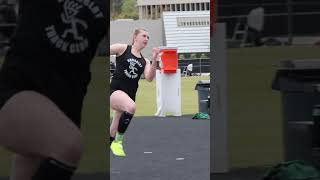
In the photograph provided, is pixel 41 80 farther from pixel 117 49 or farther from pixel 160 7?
pixel 160 7

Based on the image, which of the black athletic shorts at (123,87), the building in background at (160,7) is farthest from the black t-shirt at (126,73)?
the building in background at (160,7)

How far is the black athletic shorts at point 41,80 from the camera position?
7.13 feet

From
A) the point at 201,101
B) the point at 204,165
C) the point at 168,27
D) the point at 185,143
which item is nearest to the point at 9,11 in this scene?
the point at 204,165

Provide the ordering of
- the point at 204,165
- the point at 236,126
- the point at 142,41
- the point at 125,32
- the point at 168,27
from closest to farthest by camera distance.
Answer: the point at 236,126
the point at 204,165
the point at 142,41
the point at 125,32
the point at 168,27

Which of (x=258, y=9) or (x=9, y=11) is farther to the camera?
(x=258, y=9)

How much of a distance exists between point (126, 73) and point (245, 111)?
10.0 ft

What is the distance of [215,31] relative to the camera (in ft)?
14.6

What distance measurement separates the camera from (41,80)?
7.14 ft

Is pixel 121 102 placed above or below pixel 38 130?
below

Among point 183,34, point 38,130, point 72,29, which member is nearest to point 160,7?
point 183,34

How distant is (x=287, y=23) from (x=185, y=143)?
475 cm

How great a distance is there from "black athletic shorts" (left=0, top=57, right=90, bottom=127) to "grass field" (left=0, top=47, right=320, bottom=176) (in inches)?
81.2

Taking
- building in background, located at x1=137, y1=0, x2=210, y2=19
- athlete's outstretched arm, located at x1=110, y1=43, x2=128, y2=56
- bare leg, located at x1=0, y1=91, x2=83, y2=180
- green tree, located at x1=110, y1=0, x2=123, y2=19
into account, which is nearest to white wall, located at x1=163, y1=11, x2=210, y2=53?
building in background, located at x1=137, y1=0, x2=210, y2=19

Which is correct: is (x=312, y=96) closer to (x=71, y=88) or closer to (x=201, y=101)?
(x=71, y=88)
